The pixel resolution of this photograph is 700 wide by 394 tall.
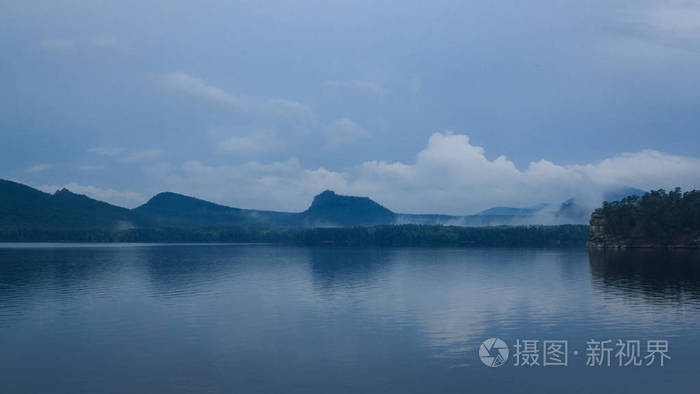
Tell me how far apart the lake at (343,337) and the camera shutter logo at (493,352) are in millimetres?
410

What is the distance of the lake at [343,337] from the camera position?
30.0 metres

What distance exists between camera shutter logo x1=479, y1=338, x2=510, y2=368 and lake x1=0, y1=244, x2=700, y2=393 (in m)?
0.41

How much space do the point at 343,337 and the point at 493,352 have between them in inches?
472

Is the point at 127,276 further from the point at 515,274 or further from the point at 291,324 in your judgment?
the point at 515,274

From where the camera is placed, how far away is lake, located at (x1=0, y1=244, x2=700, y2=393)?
98.5ft

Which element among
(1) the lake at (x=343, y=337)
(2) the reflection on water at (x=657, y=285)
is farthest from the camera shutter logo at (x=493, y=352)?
(2) the reflection on water at (x=657, y=285)

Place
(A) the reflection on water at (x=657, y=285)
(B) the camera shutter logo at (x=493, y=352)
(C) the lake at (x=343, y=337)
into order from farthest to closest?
(A) the reflection on water at (x=657, y=285)
(B) the camera shutter logo at (x=493, y=352)
(C) the lake at (x=343, y=337)

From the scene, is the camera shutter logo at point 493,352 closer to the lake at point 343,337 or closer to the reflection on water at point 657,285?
the lake at point 343,337

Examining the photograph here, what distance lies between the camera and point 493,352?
36625 mm

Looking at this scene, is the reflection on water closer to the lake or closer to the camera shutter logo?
the lake

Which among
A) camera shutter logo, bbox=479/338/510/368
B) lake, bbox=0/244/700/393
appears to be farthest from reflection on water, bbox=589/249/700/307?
camera shutter logo, bbox=479/338/510/368

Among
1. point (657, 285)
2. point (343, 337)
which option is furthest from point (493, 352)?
point (657, 285)

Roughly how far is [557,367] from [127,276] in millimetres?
87428

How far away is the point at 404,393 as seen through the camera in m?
27.9
